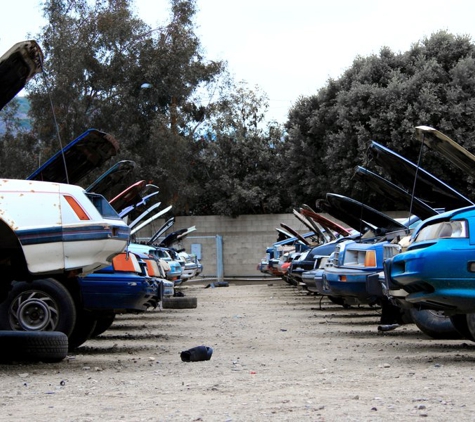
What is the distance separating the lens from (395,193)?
572 inches

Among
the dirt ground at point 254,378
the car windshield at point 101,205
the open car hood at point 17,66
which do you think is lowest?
the dirt ground at point 254,378

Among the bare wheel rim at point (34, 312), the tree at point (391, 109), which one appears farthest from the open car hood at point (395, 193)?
the tree at point (391, 109)

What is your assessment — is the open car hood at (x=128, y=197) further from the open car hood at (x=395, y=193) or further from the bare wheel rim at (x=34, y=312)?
the bare wheel rim at (x=34, y=312)

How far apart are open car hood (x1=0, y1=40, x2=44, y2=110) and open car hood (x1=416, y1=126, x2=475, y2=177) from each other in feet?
15.8

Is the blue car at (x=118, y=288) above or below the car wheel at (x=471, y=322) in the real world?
above

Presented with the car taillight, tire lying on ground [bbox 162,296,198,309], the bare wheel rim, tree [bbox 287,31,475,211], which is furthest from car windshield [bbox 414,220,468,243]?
tree [bbox 287,31,475,211]

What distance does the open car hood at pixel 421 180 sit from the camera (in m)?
13.3

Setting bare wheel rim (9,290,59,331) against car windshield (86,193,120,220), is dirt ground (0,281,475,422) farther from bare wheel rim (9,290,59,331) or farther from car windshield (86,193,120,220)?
car windshield (86,193,120,220)

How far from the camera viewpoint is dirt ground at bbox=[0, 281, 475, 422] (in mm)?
6516

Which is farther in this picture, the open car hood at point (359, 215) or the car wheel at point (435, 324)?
the open car hood at point (359, 215)

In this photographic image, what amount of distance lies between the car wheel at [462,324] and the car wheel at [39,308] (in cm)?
421

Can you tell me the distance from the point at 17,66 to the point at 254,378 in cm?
429

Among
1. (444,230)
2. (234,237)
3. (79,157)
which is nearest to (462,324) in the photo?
(444,230)

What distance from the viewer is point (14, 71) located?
1031 cm
